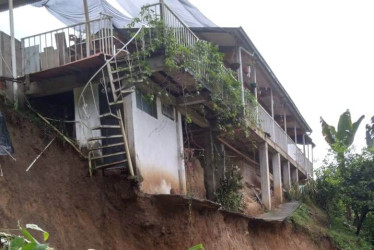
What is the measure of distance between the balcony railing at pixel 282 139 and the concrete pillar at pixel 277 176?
509mm

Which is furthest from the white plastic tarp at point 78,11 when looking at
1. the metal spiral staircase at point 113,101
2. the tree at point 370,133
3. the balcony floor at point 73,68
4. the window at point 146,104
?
the tree at point 370,133

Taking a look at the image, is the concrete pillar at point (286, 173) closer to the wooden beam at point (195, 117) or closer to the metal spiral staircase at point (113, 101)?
the wooden beam at point (195, 117)

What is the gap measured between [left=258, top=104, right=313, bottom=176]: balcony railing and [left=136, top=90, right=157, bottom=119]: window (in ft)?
14.3

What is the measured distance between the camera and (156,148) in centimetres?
1259

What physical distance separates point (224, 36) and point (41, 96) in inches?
207

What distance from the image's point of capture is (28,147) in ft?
36.4

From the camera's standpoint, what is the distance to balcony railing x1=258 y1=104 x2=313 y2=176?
18172 mm

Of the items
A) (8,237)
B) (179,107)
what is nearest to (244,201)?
(179,107)

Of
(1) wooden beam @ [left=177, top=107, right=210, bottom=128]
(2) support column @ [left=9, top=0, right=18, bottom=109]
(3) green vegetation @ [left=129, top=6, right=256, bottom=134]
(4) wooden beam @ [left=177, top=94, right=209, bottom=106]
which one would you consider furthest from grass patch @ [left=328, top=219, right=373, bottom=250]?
(2) support column @ [left=9, top=0, right=18, bottom=109]

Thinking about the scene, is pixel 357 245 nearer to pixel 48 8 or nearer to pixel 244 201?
pixel 244 201

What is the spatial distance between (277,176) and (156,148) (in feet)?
29.7

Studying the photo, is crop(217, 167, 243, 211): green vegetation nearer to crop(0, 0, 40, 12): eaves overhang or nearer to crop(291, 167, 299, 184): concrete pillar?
crop(0, 0, 40, 12): eaves overhang

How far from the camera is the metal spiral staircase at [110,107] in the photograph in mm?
11219

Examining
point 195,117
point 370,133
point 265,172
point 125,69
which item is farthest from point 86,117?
point 370,133
